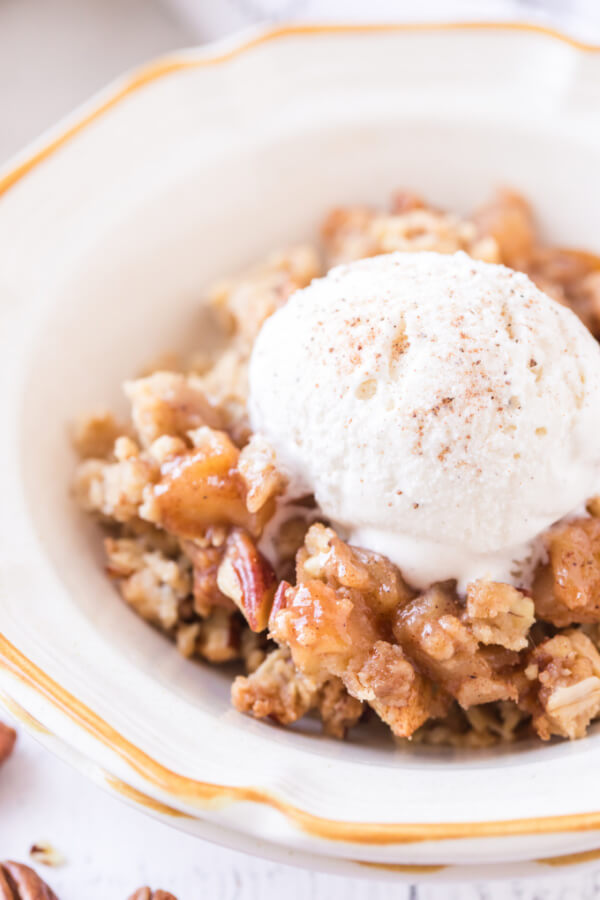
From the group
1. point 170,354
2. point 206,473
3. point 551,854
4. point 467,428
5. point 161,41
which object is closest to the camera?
point 551,854

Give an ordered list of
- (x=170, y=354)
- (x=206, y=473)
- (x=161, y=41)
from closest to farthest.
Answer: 1. (x=206, y=473)
2. (x=170, y=354)
3. (x=161, y=41)

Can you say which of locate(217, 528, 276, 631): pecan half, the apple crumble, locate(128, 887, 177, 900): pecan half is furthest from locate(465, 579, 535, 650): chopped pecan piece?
locate(128, 887, 177, 900): pecan half

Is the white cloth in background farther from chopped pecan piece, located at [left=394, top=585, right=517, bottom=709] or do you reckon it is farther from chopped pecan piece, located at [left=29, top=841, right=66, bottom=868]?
chopped pecan piece, located at [left=29, top=841, right=66, bottom=868]

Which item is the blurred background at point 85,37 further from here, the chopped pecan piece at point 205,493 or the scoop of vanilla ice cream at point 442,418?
the chopped pecan piece at point 205,493

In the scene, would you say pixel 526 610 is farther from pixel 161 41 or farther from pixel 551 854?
pixel 161 41

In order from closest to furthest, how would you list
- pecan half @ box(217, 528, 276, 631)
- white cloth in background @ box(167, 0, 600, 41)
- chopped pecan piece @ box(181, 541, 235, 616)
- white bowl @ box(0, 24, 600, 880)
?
white bowl @ box(0, 24, 600, 880) → pecan half @ box(217, 528, 276, 631) → chopped pecan piece @ box(181, 541, 235, 616) → white cloth in background @ box(167, 0, 600, 41)

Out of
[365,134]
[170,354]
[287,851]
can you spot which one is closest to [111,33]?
[365,134]
